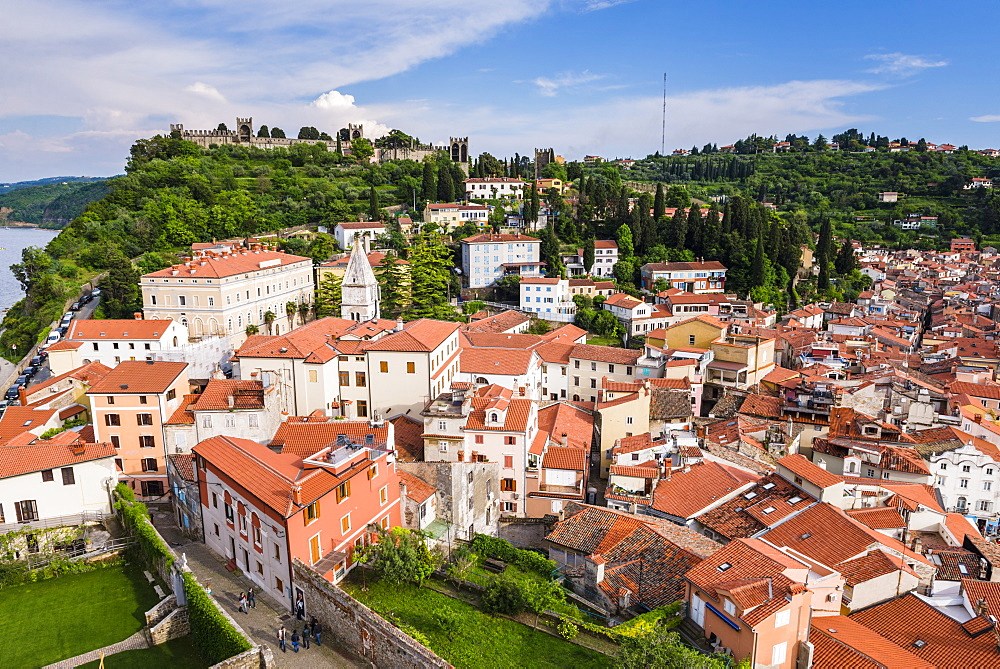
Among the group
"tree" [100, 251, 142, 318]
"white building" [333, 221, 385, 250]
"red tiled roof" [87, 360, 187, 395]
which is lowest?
"red tiled roof" [87, 360, 187, 395]

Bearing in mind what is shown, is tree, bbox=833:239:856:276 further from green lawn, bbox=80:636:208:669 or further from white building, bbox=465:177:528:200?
green lawn, bbox=80:636:208:669

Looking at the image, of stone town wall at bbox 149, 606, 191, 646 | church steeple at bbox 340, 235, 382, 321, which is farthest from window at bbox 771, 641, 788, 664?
church steeple at bbox 340, 235, 382, 321

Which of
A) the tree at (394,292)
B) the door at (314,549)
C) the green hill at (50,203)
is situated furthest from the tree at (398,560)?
the green hill at (50,203)

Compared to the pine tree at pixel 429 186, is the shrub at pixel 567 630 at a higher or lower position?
lower

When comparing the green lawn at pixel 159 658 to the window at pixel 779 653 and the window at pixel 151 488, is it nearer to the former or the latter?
the window at pixel 151 488

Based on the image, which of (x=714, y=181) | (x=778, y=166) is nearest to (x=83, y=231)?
(x=714, y=181)

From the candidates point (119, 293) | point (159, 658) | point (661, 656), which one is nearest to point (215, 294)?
point (119, 293)
